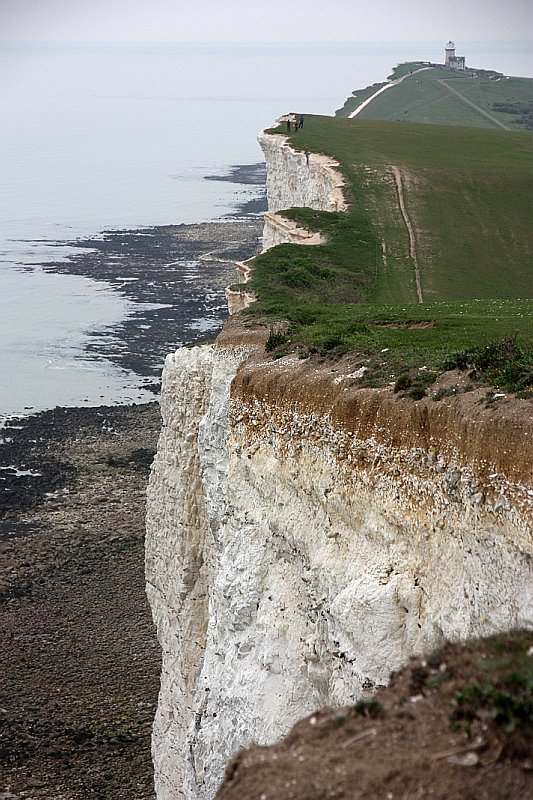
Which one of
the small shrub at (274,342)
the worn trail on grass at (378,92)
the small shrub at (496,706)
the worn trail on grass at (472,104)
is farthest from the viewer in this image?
the worn trail on grass at (378,92)

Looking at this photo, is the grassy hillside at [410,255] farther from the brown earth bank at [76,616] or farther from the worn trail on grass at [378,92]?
the worn trail on grass at [378,92]

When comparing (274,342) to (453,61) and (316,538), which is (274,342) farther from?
(453,61)

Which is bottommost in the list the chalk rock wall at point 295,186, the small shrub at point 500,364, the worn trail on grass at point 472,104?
the small shrub at point 500,364

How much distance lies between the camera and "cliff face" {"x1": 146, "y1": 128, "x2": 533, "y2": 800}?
1216cm

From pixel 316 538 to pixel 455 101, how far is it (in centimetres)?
11420

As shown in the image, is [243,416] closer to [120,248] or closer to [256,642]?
[256,642]

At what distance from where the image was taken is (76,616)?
3253 cm

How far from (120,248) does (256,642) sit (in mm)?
87648

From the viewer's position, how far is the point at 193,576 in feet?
72.8

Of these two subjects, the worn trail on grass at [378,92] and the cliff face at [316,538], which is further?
the worn trail on grass at [378,92]

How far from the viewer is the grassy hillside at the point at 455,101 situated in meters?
109

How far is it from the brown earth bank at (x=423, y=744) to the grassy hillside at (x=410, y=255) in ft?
24.3

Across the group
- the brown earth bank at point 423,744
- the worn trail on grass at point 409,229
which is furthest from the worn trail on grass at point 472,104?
the brown earth bank at point 423,744

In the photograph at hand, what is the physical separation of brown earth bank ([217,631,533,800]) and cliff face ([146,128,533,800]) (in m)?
2.83
